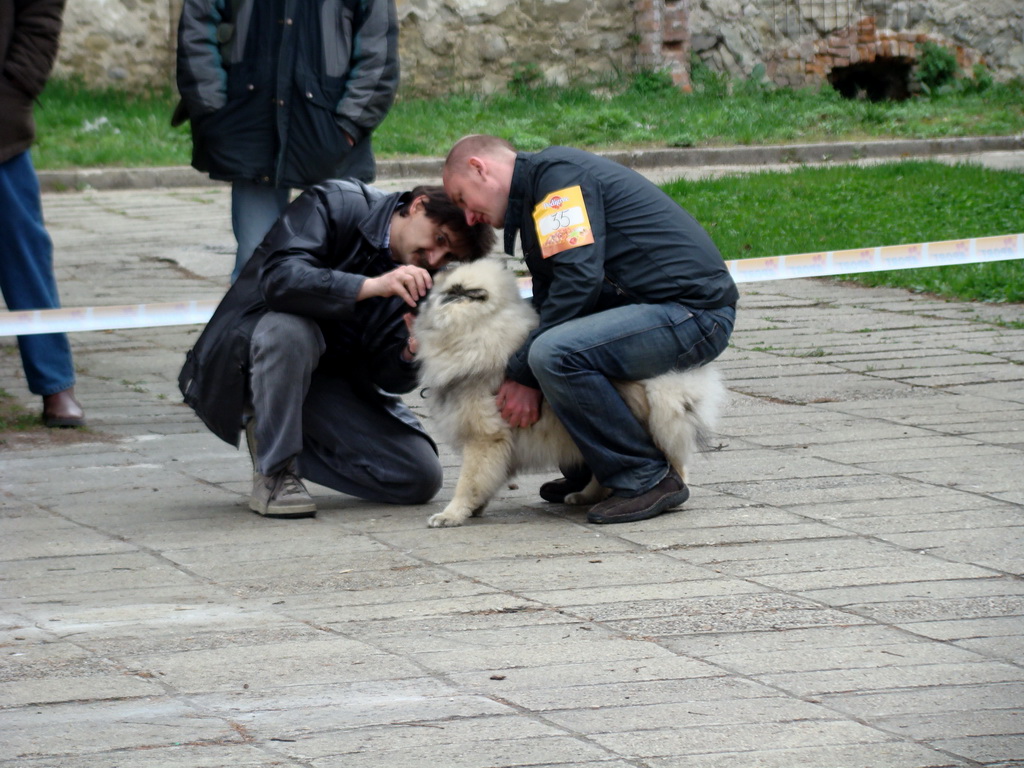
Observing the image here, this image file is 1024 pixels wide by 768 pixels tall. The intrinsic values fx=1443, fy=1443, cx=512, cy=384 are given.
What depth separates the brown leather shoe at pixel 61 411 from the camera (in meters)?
5.99

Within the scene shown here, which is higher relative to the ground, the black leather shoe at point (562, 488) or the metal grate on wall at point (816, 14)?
the metal grate on wall at point (816, 14)

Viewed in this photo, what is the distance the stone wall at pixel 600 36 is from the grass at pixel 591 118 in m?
0.33

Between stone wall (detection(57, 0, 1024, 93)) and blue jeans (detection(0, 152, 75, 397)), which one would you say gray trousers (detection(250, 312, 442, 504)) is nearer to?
blue jeans (detection(0, 152, 75, 397))

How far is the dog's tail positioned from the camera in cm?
438

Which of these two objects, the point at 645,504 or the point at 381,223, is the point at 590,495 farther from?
the point at 381,223

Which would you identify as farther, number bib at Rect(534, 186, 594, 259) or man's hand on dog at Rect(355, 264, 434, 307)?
man's hand on dog at Rect(355, 264, 434, 307)

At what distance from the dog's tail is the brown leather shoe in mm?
2729

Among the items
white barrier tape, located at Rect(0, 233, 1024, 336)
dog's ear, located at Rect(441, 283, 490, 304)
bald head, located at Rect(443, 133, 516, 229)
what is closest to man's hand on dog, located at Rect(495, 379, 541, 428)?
dog's ear, located at Rect(441, 283, 490, 304)

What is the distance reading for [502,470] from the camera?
450 centimetres

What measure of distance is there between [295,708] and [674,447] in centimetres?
185

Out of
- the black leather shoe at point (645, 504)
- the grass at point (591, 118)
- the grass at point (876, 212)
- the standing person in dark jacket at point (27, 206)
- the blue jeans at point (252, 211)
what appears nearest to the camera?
the black leather shoe at point (645, 504)

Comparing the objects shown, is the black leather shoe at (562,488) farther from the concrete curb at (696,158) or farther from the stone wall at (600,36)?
the stone wall at (600,36)

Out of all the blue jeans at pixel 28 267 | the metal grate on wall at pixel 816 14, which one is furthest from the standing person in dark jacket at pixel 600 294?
the metal grate on wall at pixel 816 14

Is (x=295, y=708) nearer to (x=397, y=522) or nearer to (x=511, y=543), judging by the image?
(x=511, y=543)
